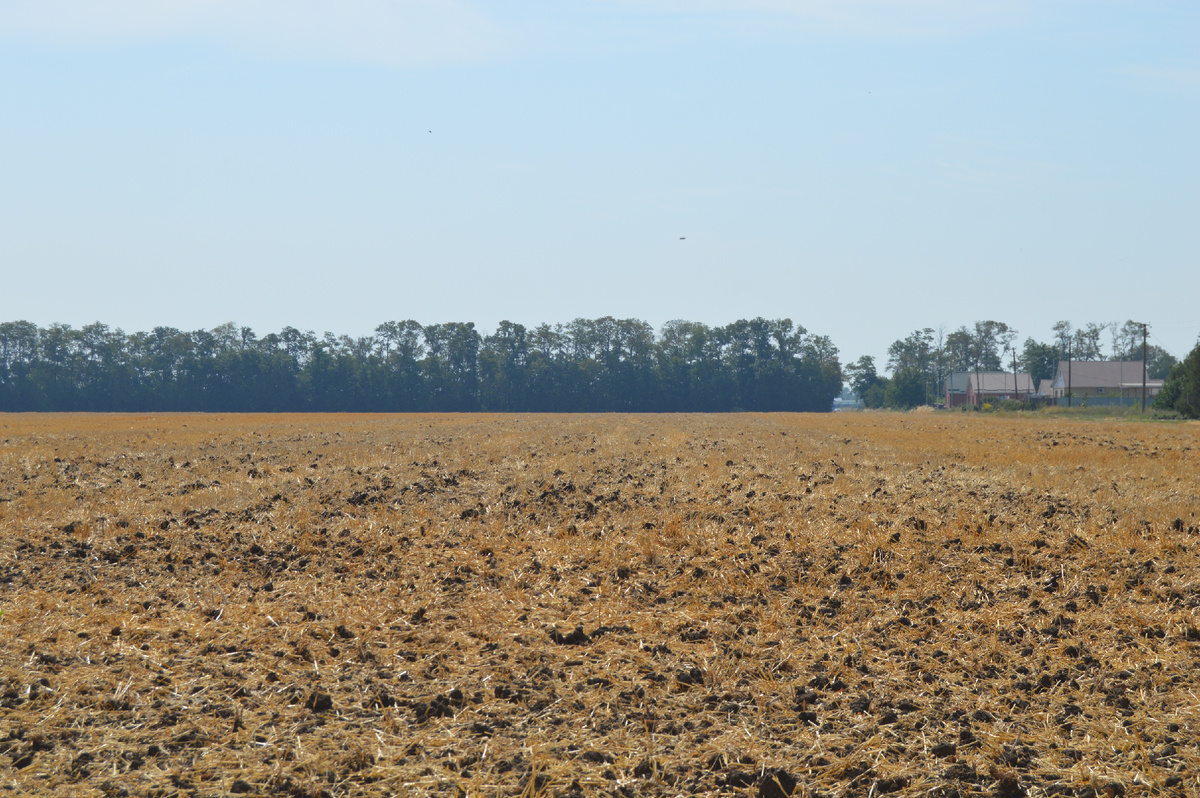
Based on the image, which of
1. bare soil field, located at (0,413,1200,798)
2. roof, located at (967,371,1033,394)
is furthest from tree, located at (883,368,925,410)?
bare soil field, located at (0,413,1200,798)

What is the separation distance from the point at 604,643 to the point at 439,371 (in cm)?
17085

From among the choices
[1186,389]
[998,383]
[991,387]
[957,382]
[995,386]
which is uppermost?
[957,382]

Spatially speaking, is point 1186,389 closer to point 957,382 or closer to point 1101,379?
point 1101,379

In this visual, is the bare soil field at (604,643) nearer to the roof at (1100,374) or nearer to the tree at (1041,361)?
the roof at (1100,374)

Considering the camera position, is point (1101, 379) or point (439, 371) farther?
point (439, 371)

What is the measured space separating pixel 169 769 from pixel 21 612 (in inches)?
197

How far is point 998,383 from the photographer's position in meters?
168

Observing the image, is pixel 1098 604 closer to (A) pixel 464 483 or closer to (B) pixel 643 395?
(A) pixel 464 483

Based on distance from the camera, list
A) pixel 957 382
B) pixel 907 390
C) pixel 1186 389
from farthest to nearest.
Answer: pixel 957 382 → pixel 907 390 → pixel 1186 389

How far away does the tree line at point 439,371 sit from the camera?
6540 inches

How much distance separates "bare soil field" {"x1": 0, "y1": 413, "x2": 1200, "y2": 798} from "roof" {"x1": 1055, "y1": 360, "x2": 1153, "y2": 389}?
474 feet

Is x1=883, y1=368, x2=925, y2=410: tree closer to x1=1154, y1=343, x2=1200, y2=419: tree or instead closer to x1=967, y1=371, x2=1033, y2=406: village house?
x1=967, y1=371, x2=1033, y2=406: village house

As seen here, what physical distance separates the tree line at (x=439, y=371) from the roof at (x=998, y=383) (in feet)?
82.8

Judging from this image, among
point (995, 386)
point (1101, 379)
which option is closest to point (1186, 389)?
point (1101, 379)
